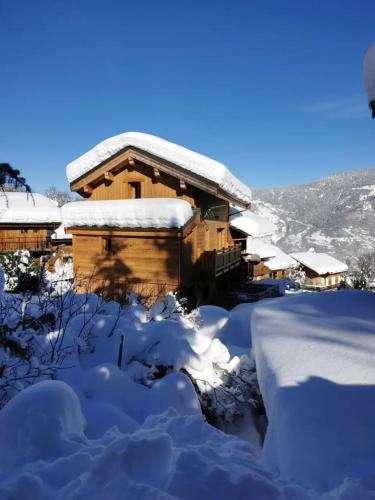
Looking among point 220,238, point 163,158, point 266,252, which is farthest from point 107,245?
point 266,252

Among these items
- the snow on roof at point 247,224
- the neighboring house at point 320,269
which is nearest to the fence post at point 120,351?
the snow on roof at point 247,224

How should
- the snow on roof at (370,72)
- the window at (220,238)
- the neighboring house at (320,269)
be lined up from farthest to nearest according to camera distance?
1. the neighboring house at (320,269)
2. the window at (220,238)
3. the snow on roof at (370,72)

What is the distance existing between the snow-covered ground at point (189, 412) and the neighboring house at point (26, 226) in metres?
→ 20.9

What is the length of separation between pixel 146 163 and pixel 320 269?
3143cm

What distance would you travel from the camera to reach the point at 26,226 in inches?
969

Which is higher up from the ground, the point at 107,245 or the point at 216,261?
the point at 107,245

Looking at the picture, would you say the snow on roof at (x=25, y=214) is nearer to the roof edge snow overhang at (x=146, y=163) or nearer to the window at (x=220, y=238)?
the roof edge snow overhang at (x=146, y=163)

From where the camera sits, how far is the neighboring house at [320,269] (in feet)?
128

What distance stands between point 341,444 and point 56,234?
27.1 metres

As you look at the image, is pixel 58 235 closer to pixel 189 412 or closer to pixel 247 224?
pixel 247 224

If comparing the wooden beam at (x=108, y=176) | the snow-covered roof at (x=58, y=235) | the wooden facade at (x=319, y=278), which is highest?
the wooden beam at (x=108, y=176)

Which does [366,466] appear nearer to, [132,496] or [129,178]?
[132,496]

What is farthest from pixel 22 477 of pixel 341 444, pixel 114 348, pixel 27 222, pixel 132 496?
pixel 27 222

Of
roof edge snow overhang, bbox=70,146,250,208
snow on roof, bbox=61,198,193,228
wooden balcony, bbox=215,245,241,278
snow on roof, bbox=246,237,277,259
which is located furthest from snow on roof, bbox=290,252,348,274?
snow on roof, bbox=61,198,193,228
